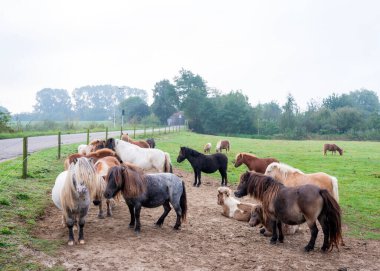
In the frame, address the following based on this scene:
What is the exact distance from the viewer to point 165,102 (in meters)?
89.2

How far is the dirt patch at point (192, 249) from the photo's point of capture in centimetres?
532

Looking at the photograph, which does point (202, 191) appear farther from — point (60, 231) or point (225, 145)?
point (225, 145)

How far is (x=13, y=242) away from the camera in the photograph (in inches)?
219

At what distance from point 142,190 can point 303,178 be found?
4122 mm

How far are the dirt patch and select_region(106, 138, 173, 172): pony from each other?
10.3 feet

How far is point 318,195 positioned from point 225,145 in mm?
19631

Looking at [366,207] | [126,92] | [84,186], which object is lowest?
[366,207]

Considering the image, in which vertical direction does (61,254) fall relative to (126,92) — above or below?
below

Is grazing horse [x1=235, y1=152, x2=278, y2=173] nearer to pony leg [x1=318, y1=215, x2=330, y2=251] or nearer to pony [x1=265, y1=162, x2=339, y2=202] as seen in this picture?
pony [x1=265, y1=162, x2=339, y2=202]

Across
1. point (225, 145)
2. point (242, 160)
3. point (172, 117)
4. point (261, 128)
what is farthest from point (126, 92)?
point (242, 160)

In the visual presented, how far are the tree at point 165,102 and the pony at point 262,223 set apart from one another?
79.9 metres

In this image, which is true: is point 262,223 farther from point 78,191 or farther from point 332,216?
point 78,191

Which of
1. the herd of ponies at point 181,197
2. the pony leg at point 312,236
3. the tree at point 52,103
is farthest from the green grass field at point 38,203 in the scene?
the tree at point 52,103

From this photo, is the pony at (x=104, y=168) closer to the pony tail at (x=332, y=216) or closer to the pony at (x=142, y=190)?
the pony at (x=142, y=190)
